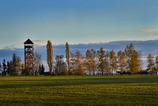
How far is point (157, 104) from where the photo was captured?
24.6 m

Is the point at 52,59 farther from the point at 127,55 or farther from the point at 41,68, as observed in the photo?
the point at 127,55

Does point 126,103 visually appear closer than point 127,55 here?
Yes

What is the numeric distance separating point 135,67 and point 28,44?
117 feet

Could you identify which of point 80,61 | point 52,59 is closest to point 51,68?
point 52,59

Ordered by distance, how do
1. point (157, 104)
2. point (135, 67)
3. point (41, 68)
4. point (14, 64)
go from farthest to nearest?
point (14, 64) → point (41, 68) → point (135, 67) → point (157, 104)

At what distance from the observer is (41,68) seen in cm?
15575

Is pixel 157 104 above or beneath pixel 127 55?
beneath

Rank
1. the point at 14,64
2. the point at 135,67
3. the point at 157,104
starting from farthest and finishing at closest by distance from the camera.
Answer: the point at 14,64
the point at 135,67
the point at 157,104

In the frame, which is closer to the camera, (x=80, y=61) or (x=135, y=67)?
(x=135, y=67)

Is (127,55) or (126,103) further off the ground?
(127,55)

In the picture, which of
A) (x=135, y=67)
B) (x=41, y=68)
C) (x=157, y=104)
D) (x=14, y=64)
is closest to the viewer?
(x=157, y=104)

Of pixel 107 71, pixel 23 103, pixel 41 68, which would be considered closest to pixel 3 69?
pixel 41 68

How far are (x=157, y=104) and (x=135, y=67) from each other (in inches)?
4820

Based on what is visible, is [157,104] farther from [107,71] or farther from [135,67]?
[107,71]
